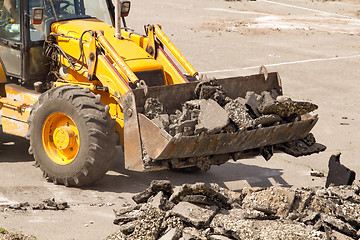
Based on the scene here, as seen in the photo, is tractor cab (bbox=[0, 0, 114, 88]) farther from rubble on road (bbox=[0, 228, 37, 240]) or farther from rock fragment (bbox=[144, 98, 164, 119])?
rubble on road (bbox=[0, 228, 37, 240])

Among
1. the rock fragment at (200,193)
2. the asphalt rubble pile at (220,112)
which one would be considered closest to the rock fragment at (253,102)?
the asphalt rubble pile at (220,112)

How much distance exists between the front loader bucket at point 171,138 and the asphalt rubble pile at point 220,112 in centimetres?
9

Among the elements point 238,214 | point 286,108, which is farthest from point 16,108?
point 238,214

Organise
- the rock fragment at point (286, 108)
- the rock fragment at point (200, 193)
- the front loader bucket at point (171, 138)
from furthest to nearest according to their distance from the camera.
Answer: the rock fragment at point (286, 108) → the front loader bucket at point (171, 138) → the rock fragment at point (200, 193)

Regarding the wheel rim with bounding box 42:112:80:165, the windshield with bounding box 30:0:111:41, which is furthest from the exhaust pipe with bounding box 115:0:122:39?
the wheel rim with bounding box 42:112:80:165

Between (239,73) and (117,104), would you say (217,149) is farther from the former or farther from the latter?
(239,73)

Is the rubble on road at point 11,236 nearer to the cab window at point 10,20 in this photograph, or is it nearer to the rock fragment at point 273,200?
the rock fragment at point 273,200

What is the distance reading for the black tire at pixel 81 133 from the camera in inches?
359

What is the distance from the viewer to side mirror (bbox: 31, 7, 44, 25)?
9898 millimetres

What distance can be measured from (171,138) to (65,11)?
141 inches

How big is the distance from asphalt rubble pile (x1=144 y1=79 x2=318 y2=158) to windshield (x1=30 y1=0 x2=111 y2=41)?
264 centimetres

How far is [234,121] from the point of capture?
29.9 feet

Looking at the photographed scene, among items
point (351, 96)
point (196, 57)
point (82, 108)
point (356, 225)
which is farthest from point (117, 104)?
point (196, 57)

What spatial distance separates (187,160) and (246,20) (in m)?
17.6
